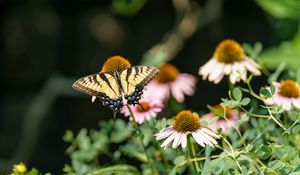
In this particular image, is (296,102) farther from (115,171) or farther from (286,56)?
(286,56)

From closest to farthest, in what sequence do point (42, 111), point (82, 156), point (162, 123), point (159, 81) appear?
point (162, 123) < point (82, 156) < point (159, 81) < point (42, 111)

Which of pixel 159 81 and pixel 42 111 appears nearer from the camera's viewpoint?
pixel 159 81

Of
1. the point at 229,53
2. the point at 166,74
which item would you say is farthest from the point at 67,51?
the point at 229,53

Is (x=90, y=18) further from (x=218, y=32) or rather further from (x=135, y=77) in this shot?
(x=135, y=77)

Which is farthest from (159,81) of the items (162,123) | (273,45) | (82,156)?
(273,45)

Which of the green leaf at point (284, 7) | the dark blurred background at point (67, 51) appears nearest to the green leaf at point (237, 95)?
the green leaf at point (284, 7)

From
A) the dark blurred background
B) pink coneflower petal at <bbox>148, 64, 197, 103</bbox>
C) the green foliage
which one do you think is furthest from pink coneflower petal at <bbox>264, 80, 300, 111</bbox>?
the dark blurred background

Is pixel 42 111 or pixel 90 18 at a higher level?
pixel 90 18

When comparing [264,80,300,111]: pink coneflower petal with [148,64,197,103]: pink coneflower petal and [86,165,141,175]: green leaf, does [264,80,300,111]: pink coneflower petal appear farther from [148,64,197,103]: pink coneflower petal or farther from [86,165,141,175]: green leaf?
[148,64,197,103]: pink coneflower petal
